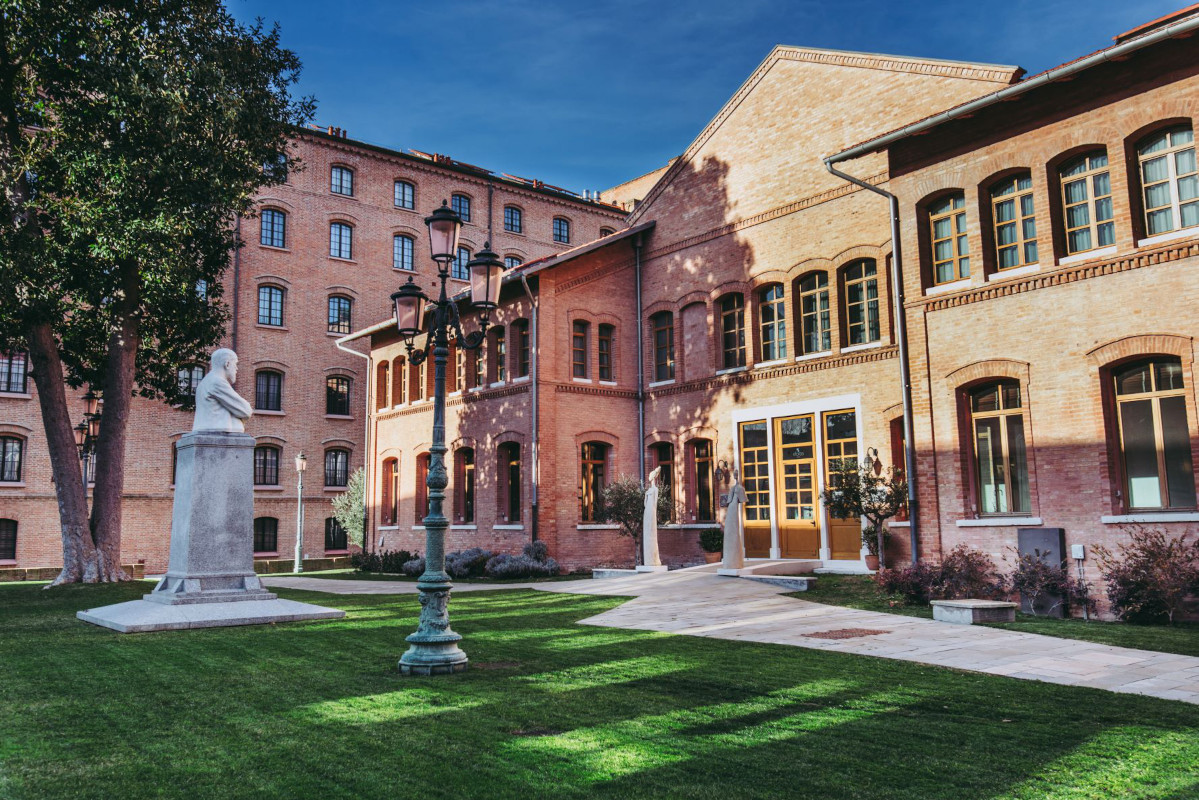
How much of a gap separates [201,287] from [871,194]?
892 inches

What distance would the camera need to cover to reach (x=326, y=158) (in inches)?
1216

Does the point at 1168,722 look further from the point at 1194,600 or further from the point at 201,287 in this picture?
the point at 201,287

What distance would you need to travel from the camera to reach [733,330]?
20.7 m

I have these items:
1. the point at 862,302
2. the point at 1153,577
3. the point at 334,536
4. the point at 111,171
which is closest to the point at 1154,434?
the point at 1153,577

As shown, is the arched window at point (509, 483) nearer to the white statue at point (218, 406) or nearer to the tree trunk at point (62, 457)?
the tree trunk at point (62, 457)

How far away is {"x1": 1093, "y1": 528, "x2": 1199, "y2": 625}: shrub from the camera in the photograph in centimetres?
1042

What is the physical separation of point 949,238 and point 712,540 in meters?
8.69

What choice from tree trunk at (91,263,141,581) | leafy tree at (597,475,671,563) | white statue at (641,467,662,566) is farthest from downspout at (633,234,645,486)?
tree trunk at (91,263,141,581)

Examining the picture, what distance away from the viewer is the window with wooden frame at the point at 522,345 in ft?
73.5

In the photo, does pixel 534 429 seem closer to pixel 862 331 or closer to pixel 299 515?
pixel 862 331

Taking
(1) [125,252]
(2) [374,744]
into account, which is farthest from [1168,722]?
(1) [125,252]

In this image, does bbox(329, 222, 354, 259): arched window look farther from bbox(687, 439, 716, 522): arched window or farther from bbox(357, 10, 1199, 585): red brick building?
bbox(687, 439, 716, 522): arched window

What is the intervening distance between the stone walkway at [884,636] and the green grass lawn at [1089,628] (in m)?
0.36

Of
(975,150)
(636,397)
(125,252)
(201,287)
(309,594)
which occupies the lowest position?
(309,594)
